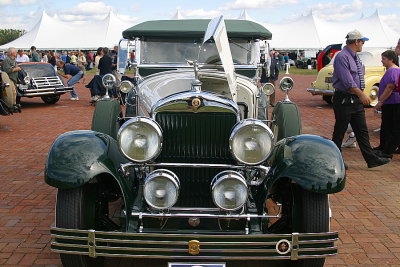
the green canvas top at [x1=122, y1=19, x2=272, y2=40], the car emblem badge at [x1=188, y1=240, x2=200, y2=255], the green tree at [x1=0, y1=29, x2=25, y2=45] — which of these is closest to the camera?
the car emblem badge at [x1=188, y1=240, x2=200, y2=255]

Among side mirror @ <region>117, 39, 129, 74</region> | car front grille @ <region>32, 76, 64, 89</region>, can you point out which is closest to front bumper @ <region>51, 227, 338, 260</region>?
side mirror @ <region>117, 39, 129, 74</region>

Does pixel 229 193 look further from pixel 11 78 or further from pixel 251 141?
pixel 11 78

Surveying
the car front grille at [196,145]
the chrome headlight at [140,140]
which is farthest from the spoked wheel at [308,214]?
the chrome headlight at [140,140]

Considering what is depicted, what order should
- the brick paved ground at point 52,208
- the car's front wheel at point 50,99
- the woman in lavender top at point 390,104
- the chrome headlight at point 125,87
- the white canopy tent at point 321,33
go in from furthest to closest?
the white canopy tent at point 321,33, the car's front wheel at point 50,99, the woman in lavender top at point 390,104, the chrome headlight at point 125,87, the brick paved ground at point 52,208

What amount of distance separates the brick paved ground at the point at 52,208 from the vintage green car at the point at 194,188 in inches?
26.3

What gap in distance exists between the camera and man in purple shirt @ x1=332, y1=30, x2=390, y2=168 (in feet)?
18.1

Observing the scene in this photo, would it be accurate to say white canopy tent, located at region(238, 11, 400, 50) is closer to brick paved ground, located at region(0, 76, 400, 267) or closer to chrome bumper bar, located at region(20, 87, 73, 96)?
chrome bumper bar, located at region(20, 87, 73, 96)

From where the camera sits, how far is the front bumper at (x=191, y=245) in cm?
279

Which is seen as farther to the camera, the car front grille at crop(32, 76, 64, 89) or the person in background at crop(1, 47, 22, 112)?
the car front grille at crop(32, 76, 64, 89)

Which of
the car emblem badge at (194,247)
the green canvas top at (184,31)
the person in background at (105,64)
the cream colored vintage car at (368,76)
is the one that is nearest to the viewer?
the car emblem badge at (194,247)

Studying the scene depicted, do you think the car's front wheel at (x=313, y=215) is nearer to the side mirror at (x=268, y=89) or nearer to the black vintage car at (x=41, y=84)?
the side mirror at (x=268, y=89)

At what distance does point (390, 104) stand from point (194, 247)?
4.98m

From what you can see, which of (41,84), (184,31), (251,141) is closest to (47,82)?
(41,84)

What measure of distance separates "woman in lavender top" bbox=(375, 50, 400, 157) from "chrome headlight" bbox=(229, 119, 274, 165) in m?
3.94
